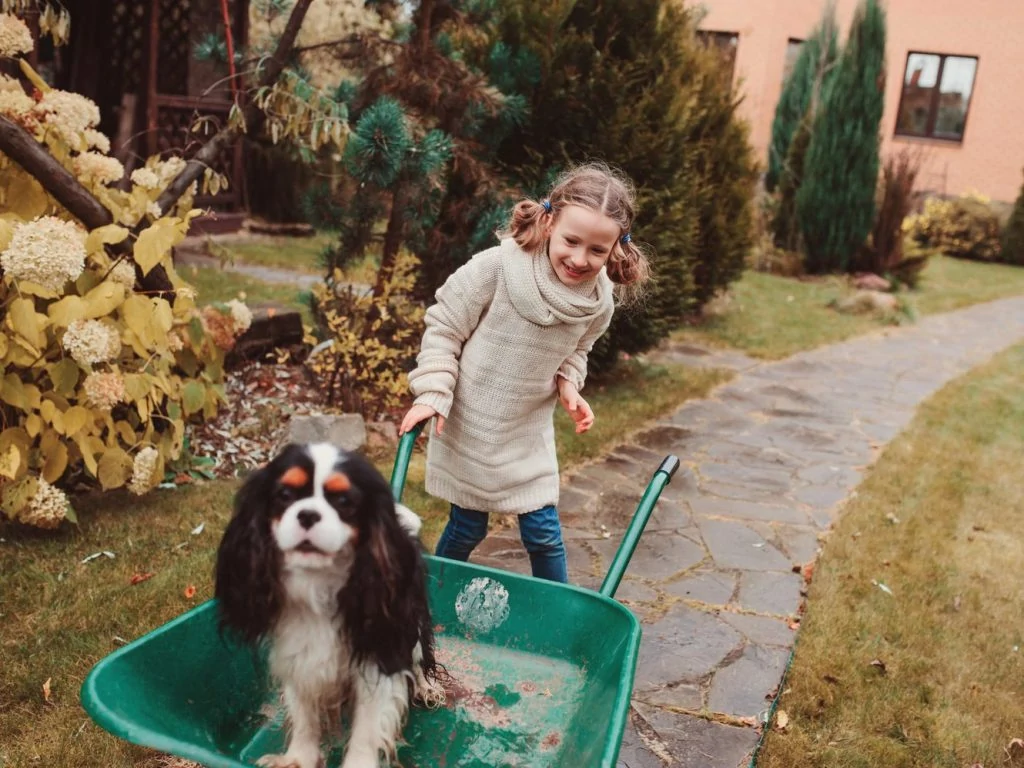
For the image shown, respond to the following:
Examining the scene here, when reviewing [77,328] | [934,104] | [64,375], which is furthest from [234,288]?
[934,104]

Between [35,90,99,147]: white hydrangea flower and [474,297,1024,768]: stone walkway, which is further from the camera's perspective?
[35,90,99,147]: white hydrangea flower

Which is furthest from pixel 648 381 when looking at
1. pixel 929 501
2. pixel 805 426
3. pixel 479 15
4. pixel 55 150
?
pixel 55 150

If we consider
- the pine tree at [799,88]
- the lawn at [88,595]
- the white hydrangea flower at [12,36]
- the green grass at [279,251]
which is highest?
the pine tree at [799,88]

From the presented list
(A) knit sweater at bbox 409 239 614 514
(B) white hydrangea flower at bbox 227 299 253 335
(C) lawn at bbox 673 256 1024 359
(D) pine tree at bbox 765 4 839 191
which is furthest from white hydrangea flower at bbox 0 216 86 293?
(D) pine tree at bbox 765 4 839 191

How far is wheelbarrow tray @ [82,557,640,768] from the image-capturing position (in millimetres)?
1716

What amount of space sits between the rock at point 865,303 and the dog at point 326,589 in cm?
975

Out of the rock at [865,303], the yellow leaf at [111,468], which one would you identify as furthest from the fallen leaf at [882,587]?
the rock at [865,303]

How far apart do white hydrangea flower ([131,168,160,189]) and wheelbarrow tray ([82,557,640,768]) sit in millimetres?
2180

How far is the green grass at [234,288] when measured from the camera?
7145 mm

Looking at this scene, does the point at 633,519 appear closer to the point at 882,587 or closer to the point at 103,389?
the point at 882,587

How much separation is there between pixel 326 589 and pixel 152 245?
202 cm

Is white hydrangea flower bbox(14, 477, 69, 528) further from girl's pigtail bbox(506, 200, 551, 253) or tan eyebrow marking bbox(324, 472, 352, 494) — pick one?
tan eyebrow marking bbox(324, 472, 352, 494)

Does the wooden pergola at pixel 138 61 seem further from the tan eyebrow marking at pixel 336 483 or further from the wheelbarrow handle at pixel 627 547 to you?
the tan eyebrow marking at pixel 336 483

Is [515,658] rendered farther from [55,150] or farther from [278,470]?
[55,150]
